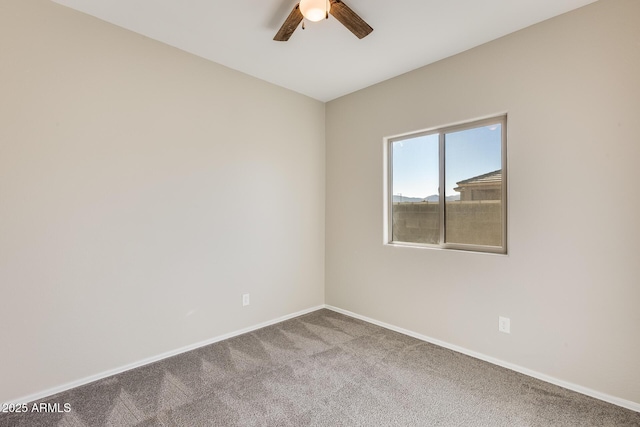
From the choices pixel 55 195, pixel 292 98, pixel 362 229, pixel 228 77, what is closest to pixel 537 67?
pixel 362 229

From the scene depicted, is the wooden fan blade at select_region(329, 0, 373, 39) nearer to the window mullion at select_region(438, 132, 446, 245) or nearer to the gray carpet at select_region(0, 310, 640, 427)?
the window mullion at select_region(438, 132, 446, 245)

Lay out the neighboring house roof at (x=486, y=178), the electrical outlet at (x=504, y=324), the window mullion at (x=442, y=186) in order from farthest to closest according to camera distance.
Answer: the window mullion at (x=442, y=186), the neighboring house roof at (x=486, y=178), the electrical outlet at (x=504, y=324)

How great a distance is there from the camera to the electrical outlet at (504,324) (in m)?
2.39

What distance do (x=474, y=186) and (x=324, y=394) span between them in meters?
2.16

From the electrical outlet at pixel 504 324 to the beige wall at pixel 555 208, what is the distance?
38mm

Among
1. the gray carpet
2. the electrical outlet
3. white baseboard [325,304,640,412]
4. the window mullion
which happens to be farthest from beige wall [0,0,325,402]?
the electrical outlet

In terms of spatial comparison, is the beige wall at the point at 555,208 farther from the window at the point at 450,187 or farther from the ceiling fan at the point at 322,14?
the ceiling fan at the point at 322,14

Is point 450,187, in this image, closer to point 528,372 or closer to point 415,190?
point 415,190

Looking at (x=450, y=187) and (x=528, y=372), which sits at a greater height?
(x=450, y=187)

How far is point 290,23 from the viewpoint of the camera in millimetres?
1989

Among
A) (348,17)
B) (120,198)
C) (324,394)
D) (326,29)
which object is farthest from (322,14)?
(324,394)

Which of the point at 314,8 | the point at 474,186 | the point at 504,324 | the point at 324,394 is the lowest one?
the point at 324,394

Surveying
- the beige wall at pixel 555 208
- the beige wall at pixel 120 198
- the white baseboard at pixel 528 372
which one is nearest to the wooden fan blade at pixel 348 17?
the beige wall at pixel 555 208

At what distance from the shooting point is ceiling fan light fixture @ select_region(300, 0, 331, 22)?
171 cm
